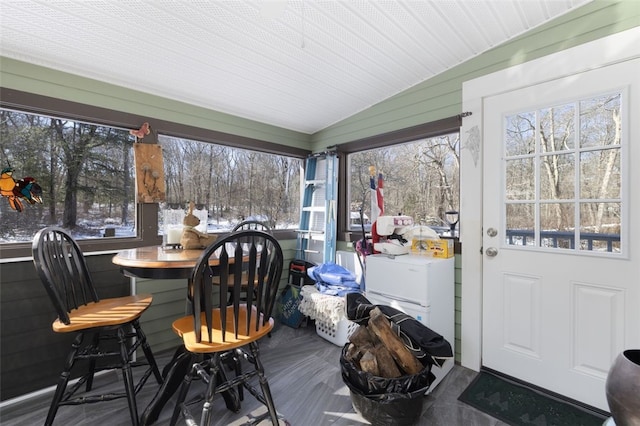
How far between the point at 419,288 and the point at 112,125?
112 inches

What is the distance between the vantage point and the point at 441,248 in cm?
241

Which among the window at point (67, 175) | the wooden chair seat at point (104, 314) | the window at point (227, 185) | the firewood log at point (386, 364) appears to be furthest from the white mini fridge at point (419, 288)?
the window at point (67, 175)

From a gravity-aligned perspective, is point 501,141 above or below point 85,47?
below

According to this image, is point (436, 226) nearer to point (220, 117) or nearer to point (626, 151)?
point (626, 151)

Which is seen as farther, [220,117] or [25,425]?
[220,117]

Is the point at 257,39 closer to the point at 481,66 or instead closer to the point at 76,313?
the point at 481,66

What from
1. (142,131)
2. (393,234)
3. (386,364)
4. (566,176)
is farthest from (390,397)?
(142,131)

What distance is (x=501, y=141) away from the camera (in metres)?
2.23

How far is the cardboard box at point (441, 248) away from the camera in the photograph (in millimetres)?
2393

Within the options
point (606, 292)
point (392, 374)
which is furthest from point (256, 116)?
point (606, 292)

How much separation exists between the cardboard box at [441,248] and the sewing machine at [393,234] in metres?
0.19

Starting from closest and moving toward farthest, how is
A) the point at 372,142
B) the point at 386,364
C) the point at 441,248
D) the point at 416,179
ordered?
1. the point at 386,364
2. the point at 441,248
3. the point at 416,179
4. the point at 372,142

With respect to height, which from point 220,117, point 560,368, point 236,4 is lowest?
point 560,368

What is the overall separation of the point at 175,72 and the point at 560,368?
3593 mm
